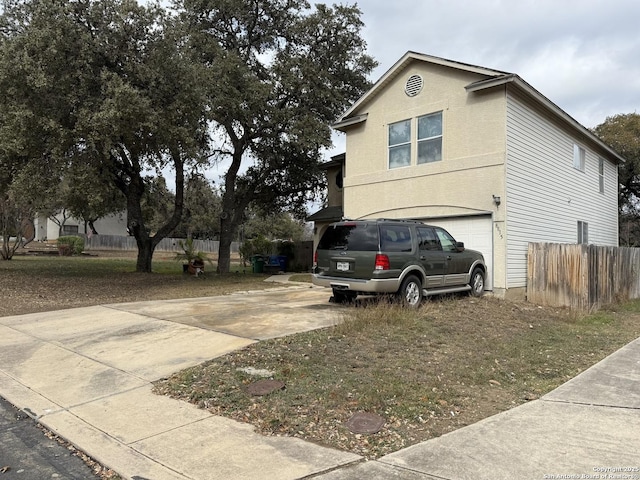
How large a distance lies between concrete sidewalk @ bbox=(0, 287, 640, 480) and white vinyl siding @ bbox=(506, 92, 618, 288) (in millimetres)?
5448

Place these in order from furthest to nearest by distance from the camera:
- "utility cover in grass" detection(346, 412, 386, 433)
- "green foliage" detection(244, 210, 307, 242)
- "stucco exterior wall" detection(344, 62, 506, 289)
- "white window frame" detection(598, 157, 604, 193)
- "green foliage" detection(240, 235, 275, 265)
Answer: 1. "green foliage" detection(244, 210, 307, 242)
2. "green foliage" detection(240, 235, 275, 265)
3. "white window frame" detection(598, 157, 604, 193)
4. "stucco exterior wall" detection(344, 62, 506, 289)
5. "utility cover in grass" detection(346, 412, 386, 433)

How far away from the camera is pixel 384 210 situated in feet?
51.6

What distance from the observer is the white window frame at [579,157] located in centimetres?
1723

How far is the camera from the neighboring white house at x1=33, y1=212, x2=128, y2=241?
57.9 metres

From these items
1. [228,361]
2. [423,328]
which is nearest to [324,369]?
[228,361]

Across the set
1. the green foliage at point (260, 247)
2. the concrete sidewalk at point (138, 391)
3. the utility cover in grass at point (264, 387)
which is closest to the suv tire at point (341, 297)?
the concrete sidewalk at point (138, 391)

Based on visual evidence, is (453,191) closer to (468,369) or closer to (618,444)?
(468,369)

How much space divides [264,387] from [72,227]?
198 feet

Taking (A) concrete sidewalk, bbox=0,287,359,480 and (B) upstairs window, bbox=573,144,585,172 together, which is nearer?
(A) concrete sidewalk, bbox=0,287,359,480

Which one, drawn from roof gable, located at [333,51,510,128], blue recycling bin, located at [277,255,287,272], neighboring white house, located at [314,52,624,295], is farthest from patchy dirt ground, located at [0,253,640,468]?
blue recycling bin, located at [277,255,287,272]

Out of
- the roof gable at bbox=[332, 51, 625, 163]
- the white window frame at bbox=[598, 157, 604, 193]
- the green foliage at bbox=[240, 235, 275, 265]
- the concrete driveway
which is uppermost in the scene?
the roof gable at bbox=[332, 51, 625, 163]

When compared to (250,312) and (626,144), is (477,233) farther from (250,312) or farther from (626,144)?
(626,144)

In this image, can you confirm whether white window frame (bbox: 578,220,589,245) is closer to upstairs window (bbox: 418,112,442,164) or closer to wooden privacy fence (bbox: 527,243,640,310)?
wooden privacy fence (bbox: 527,243,640,310)

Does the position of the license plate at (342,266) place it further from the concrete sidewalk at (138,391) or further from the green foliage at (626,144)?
the green foliage at (626,144)
